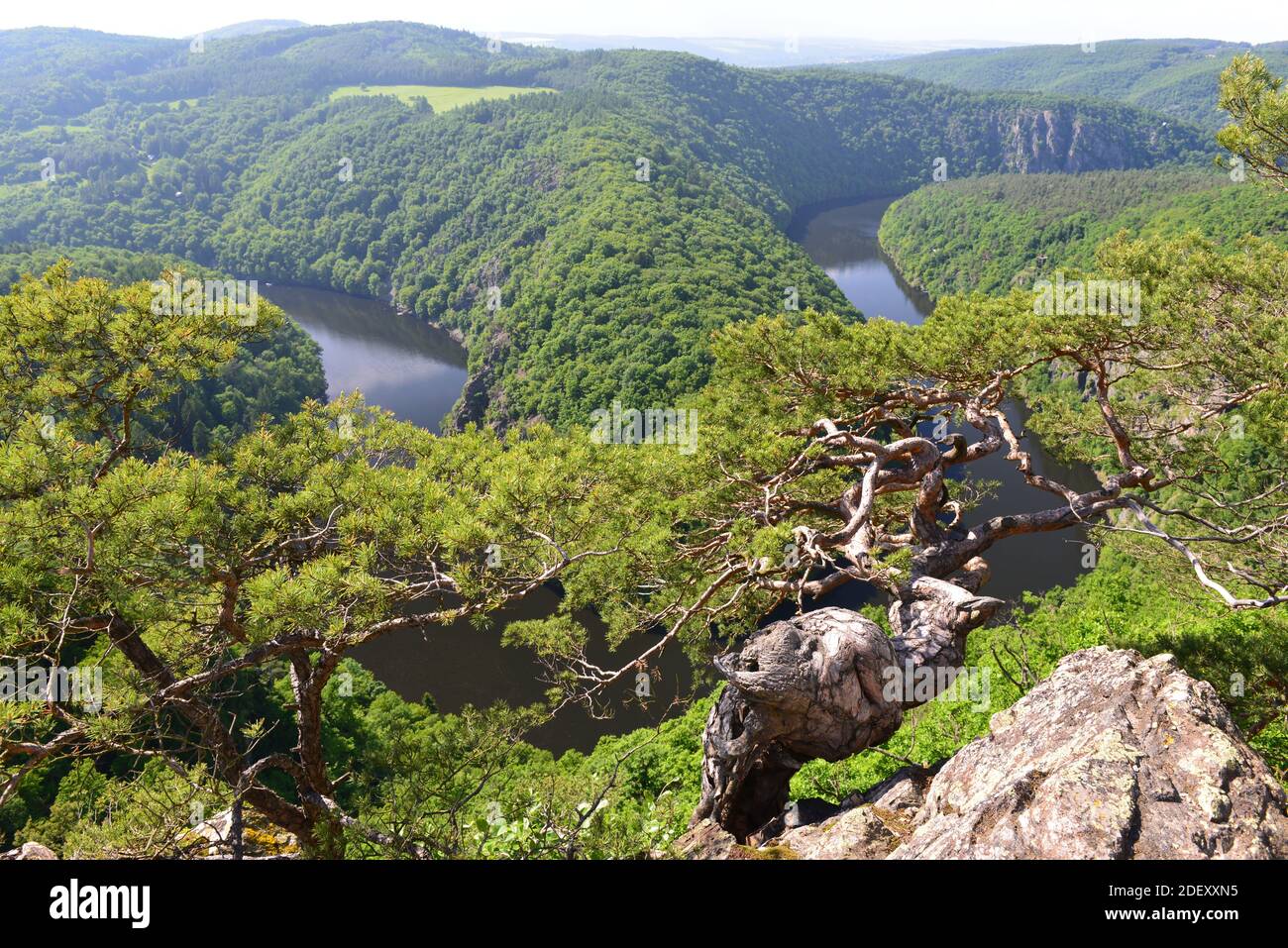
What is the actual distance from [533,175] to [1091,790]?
91.7 meters

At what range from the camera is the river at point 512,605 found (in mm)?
30375

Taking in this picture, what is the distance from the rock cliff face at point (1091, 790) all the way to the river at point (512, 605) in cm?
280

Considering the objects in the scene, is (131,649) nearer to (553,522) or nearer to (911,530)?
(553,522)

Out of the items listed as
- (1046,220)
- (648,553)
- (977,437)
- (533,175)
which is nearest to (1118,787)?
(648,553)

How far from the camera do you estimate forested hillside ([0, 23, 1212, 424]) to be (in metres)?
56.2

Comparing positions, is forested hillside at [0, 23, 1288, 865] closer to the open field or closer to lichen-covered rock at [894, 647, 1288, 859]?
lichen-covered rock at [894, 647, 1288, 859]

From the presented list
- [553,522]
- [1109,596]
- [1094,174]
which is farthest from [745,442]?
[1094,174]

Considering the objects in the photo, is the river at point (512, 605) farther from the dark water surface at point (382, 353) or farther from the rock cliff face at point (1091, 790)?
the rock cliff face at point (1091, 790)

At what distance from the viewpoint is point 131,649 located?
6.97 meters

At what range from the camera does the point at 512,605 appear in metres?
33.2

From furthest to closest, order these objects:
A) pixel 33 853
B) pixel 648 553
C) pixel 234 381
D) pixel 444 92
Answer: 1. pixel 444 92
2. pixel 234 381
3. pixel 648 553
4. pixel 33 853

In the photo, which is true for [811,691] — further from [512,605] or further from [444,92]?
[444,92]

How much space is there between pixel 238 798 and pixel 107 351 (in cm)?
462

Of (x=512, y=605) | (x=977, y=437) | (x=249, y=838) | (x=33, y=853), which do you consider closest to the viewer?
(x=33, y=853)
